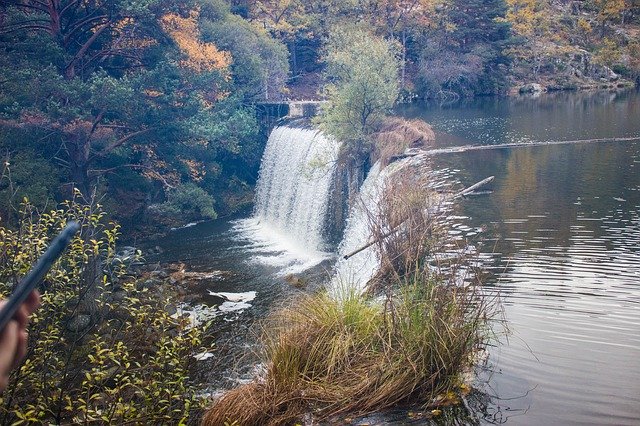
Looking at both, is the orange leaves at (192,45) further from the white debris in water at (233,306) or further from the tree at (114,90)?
the white debris in water at (233,306)

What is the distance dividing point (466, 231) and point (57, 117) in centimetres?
1377

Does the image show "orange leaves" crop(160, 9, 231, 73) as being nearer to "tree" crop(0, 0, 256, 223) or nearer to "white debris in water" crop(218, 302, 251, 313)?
"tree" crop(0, 0, 256, 223)

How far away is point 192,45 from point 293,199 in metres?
7.85

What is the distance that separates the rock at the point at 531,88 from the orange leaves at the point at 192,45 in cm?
2928

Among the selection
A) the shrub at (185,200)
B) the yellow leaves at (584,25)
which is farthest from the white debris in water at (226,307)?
the yellow leaves at (584,25)

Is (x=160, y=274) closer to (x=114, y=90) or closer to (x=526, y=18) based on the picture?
(x=114, y=90)

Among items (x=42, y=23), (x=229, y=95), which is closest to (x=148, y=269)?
(x=42, y=23)

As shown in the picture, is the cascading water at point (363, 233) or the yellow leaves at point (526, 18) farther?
the yellow leaves at point (526, 18)

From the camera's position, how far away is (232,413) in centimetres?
646

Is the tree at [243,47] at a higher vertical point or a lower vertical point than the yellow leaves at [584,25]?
lower

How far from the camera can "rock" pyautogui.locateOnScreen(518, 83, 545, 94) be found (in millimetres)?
47203

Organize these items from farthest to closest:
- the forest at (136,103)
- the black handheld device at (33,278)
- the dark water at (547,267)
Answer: the forest at (136,103), the dark water at (547,267), the black handheld device at (33,278)

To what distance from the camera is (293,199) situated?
2331cm

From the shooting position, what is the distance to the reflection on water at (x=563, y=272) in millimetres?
6941
